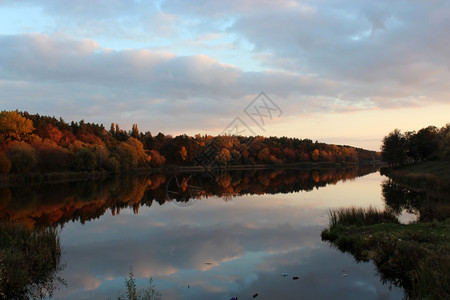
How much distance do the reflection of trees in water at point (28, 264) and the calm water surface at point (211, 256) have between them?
1.59ft

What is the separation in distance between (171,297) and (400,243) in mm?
7648

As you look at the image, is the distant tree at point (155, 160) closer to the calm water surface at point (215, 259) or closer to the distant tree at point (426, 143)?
the distant tree at point (426, 143)

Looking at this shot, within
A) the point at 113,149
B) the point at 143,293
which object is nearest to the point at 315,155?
the point at 113,149

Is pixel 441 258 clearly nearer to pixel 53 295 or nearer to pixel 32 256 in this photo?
pixel 53 295

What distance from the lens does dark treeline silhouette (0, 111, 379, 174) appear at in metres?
56.6

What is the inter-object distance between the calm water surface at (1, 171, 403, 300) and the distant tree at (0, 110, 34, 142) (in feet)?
144

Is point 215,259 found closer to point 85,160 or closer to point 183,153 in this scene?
point 85,160

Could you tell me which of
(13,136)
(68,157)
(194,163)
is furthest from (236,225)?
(194,163)

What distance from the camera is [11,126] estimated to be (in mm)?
59219

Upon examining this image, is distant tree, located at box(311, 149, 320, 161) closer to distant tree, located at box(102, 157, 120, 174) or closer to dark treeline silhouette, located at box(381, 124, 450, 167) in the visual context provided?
dark treeline silhouette, located at box(381, 124, 450, 167)

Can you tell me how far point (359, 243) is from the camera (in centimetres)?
1270

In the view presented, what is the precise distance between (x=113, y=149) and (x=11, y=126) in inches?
908

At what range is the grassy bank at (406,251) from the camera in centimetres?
790

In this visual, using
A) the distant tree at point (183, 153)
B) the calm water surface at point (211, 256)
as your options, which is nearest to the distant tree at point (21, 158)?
the calm water surface at point (211, 256)
